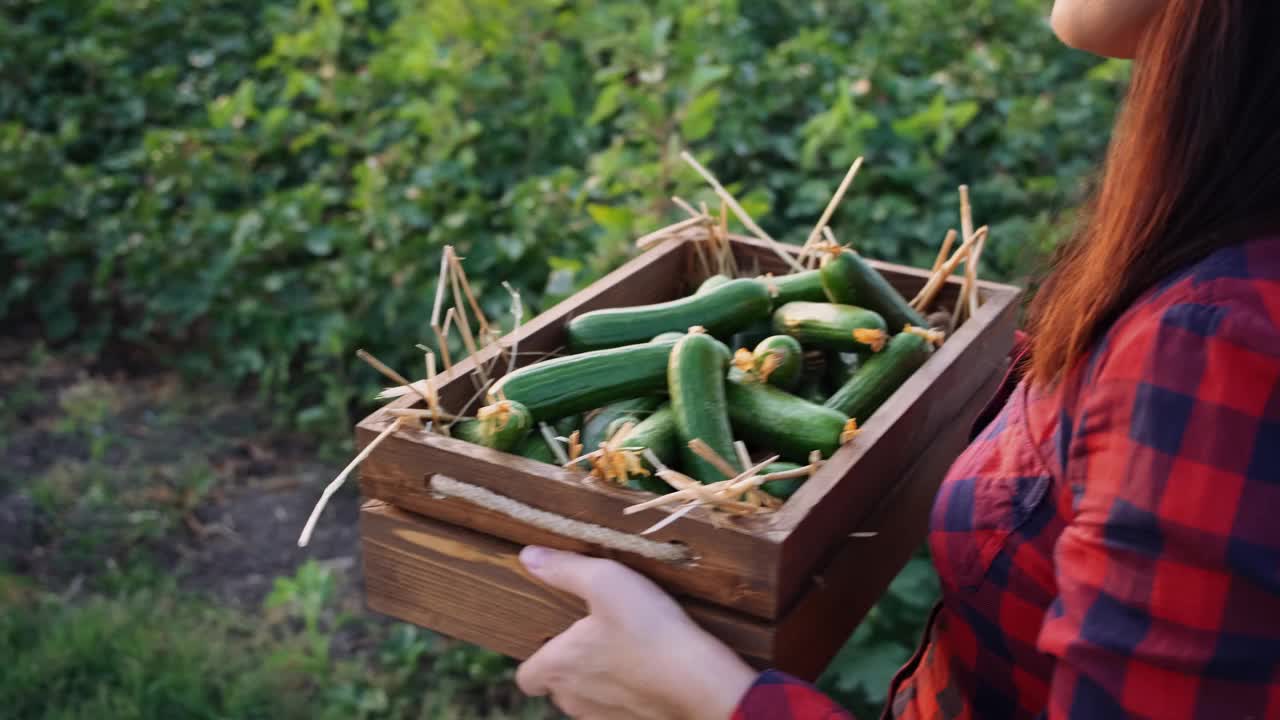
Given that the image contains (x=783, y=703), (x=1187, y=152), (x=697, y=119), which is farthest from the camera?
(x=697, y=119)

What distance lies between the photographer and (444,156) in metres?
4.59

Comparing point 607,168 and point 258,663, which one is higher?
point 607,168

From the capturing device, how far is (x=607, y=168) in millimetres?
3908

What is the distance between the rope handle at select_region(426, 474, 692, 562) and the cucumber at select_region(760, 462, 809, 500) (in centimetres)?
18

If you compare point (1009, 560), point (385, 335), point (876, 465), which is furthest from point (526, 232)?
point (1009, 560)

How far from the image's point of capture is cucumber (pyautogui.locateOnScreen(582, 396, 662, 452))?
69.6 inches

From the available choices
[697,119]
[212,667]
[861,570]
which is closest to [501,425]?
[861,570]

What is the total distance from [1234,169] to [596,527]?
0.81 metres

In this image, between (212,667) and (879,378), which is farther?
(212,667)

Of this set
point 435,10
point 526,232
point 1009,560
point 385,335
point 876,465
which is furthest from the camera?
point 435,10

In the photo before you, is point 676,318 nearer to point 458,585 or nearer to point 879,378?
point 879,378

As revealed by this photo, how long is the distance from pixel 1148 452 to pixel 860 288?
93 cm

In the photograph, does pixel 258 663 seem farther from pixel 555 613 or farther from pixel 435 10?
pixel 435 10

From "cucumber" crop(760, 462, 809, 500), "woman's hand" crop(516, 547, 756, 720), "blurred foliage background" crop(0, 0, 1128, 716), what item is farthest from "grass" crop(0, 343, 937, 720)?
"woman's hand" crop(516, 547, 756, 720)
